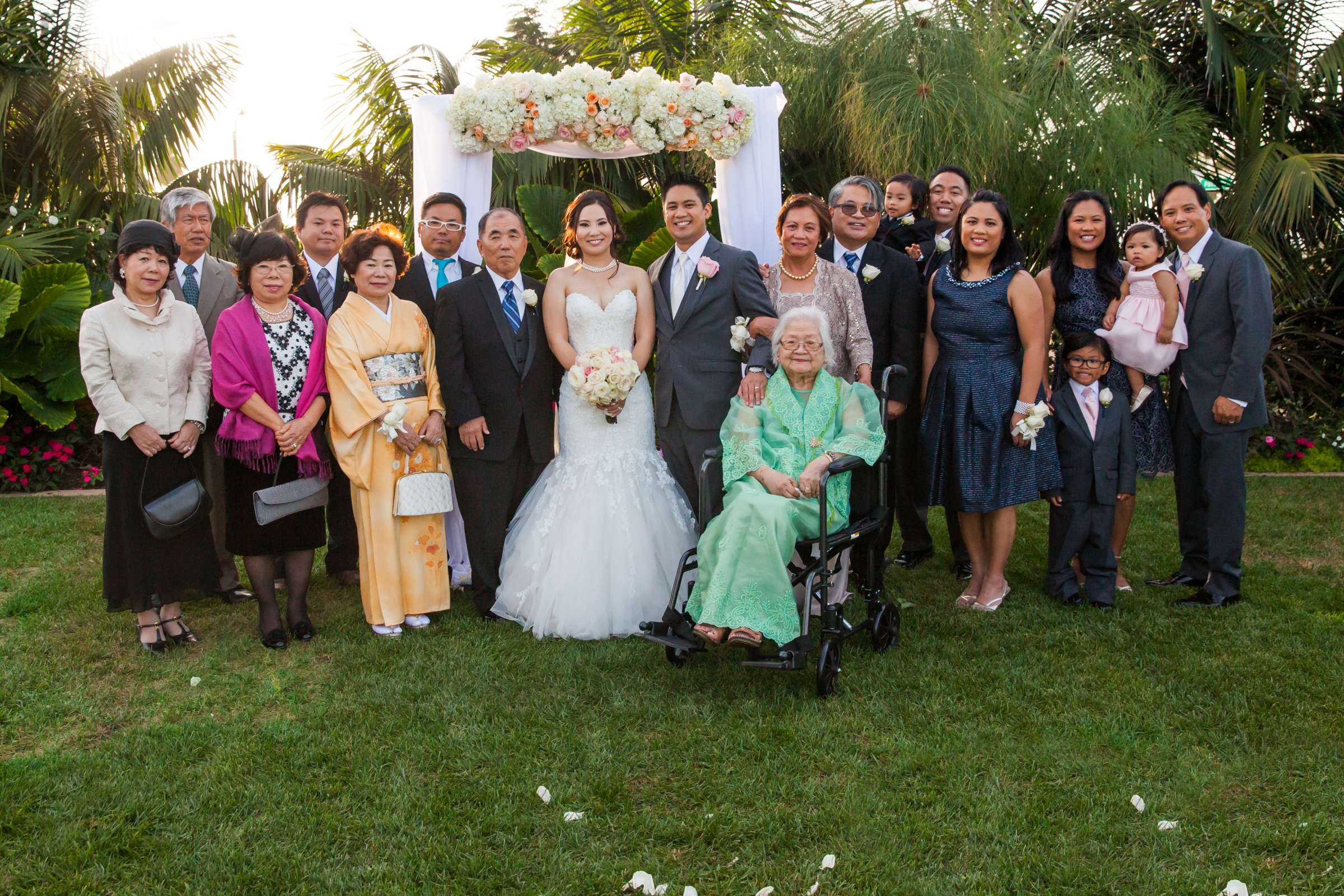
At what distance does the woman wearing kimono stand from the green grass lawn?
25 cm

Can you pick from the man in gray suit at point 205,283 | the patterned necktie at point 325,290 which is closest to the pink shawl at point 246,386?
the man in gray suit at point 205,283

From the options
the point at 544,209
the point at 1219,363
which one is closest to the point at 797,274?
the point at 1219,363

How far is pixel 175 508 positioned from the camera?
466cm

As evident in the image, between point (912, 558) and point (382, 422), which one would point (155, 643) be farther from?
point (912, 558)

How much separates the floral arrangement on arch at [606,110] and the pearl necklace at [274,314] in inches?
66.4

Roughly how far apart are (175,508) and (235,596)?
125 centimetres

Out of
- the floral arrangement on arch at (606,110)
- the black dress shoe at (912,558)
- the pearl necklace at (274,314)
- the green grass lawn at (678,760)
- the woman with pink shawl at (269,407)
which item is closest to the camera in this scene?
the green grass lawn at (678,760)

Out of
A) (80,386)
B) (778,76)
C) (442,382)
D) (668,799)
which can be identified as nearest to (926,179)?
(778,76)

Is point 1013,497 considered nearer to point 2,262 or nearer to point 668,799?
point 668,799

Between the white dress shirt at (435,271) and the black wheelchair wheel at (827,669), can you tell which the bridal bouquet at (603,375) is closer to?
the white dress shirt at (435,271)

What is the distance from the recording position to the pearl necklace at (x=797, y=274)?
520 centimetres

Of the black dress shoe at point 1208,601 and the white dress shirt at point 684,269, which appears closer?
the white dress shirt at point 684,269

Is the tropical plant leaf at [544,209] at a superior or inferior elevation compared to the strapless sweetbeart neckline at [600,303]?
superior

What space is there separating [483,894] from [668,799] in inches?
28.6
